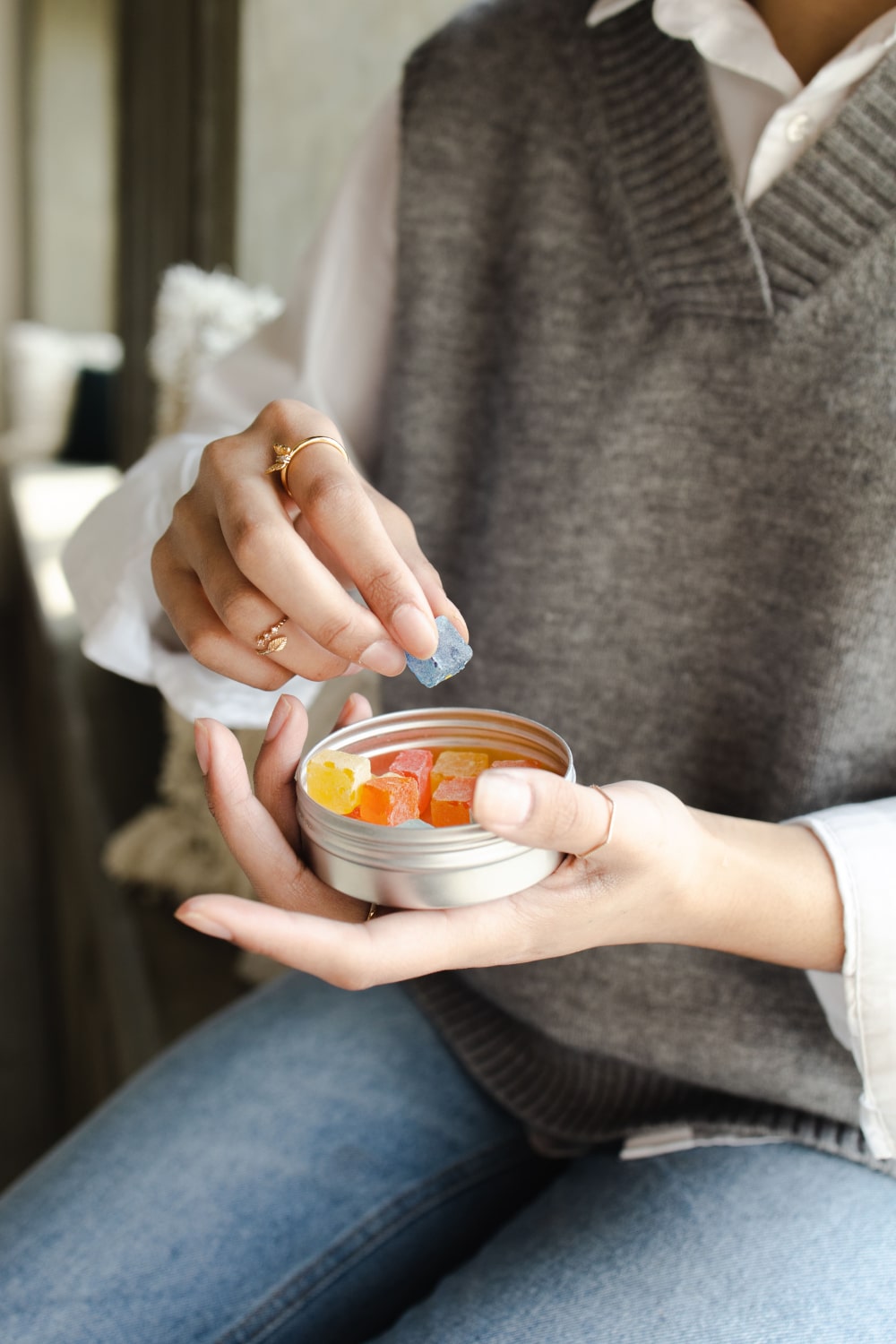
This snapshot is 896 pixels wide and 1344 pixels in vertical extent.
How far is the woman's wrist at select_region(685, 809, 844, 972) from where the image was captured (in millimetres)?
610

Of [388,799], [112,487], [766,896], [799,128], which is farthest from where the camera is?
[112,487]

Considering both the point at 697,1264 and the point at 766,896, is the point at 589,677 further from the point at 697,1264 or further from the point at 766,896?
the point at 697,1264

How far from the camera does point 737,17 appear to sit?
30.0 inches

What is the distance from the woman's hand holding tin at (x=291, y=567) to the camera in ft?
1.81

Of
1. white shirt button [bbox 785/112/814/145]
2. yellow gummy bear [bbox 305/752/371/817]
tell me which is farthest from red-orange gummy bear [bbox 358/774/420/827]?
white shirt button [bbox 785/112/814/145]

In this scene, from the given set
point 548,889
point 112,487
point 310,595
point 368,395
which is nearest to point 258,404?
point 368,395

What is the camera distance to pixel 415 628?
1.74 feet

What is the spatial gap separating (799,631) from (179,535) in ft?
1.42

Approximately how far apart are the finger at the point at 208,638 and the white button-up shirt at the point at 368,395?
141mm

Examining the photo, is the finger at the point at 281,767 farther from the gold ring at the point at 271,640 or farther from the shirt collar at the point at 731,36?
the shirt collar at the point at 731,36

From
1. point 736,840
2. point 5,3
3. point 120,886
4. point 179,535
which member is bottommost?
point 120,886

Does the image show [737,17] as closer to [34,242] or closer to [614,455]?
[614,455]

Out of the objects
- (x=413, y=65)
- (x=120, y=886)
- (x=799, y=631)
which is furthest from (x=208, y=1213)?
(x=120, y=886)

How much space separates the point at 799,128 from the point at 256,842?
622 mm
